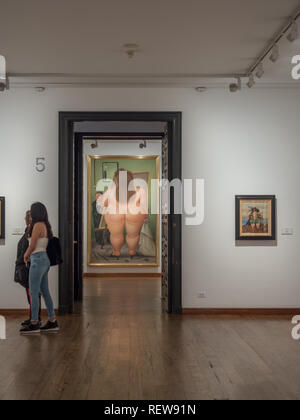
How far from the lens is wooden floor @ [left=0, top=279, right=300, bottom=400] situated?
15.9ft

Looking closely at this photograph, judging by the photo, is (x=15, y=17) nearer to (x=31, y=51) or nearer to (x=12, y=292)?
(x=31, y=51)

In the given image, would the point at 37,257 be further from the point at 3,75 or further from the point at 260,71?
the point at 260,71

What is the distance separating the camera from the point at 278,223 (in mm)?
8758

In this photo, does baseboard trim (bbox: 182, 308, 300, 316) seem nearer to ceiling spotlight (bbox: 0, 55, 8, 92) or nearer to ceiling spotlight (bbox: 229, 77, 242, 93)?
ceiling spotlight (bbox: 229, 77, 242, 93)

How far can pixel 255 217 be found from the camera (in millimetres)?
8727

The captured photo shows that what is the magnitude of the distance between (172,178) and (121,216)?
5.54 metres

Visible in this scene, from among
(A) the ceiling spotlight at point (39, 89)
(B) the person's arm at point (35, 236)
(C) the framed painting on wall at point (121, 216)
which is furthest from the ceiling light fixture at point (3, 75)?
(C) the framed painting on wall at point (121, 216)

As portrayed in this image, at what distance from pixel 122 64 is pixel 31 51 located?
46.6 inches

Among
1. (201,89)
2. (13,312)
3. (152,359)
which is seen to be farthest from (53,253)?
(201,89)

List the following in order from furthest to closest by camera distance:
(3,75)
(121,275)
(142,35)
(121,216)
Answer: (121,216) → (121,275) → (3,75) → (142,35)

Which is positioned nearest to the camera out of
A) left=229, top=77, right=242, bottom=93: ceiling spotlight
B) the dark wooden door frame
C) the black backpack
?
the black backpack

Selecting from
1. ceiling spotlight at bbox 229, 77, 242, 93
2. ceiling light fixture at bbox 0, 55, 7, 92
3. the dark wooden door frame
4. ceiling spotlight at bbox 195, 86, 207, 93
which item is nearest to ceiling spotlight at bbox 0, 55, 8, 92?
ceiling light fixture at bbox 0, 55, 7, 92

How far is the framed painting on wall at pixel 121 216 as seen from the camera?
14.0 meters

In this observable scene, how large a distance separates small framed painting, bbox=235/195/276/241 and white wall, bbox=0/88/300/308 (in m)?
0.11
